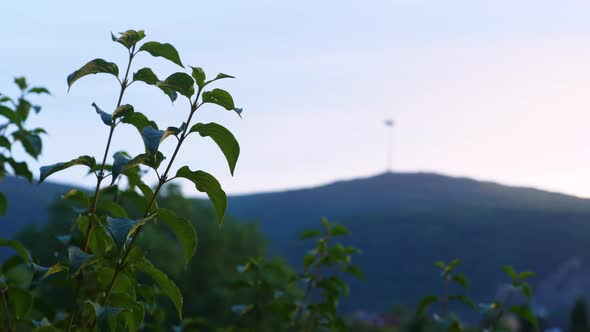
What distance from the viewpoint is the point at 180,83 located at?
1737mm

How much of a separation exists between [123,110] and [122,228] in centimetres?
30

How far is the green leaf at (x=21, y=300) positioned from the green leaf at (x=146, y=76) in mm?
677

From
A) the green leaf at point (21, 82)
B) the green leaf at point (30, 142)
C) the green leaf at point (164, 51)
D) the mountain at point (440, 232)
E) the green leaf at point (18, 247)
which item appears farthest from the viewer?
the mountain at point (440, 232)

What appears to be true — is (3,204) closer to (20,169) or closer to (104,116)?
(20,169)

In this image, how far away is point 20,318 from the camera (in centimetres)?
222

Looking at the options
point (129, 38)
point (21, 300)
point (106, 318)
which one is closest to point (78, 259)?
point (106, 318)

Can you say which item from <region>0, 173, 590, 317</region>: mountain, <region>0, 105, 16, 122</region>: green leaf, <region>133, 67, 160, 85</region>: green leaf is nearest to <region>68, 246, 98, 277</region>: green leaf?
<region>133, 67, 160, 85</region>: green leaf

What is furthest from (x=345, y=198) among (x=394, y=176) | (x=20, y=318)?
(x=20, y=318)

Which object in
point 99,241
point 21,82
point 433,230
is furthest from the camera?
point 433,230

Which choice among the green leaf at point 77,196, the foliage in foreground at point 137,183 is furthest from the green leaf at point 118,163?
the green leaf at point 77,196

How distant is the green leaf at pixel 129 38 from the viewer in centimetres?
180

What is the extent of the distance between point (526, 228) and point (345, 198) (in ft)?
89.0

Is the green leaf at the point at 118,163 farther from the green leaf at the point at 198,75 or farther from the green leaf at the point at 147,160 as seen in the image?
the green leaf at the point at 198,75

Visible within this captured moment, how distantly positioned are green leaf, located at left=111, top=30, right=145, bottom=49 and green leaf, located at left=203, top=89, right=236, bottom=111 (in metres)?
0.21
